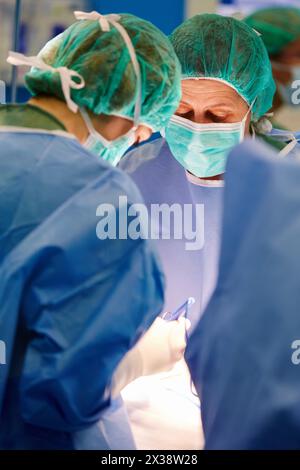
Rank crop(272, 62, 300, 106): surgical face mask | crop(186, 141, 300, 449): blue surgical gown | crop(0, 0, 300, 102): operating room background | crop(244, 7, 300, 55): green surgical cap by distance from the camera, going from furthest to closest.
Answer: crop(0, 0, 300, 102): operating room background < crop(244, 7, 300, 55): green surgical cap < crop(272, 62, 300, 106): surgical face mask < crop(186, 141, 300, 449): blue surgical gown

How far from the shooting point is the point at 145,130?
197cm

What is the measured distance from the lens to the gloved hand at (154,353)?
5.37ft

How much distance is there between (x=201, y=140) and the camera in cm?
229

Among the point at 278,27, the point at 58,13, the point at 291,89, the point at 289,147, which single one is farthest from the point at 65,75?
the point at 58,13

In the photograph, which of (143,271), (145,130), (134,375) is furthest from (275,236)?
(145,130)

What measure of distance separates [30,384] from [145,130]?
779 mm

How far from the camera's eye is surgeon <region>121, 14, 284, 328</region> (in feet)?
7.51

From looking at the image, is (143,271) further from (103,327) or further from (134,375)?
(134,375)

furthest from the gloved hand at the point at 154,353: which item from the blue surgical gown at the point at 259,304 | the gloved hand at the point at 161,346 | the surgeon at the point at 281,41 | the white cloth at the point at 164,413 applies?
the surgeon at the point at 281,41

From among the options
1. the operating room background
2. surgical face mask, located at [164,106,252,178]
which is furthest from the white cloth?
the operating room background

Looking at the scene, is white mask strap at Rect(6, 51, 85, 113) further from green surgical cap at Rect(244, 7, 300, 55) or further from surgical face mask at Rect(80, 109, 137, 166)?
green surgical cap at Rect(244, 7, 300, 55)

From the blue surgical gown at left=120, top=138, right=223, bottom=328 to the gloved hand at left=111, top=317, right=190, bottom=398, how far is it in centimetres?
47

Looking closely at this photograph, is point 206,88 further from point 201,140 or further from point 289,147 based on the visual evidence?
point 289,147

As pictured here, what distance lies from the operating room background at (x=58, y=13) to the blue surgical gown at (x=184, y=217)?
488 mm
